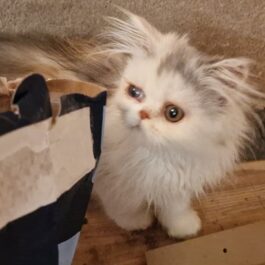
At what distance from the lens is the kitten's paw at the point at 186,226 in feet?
3.85

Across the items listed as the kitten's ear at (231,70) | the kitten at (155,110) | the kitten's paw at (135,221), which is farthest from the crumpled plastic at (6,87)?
the kitten's paw at (135,221)

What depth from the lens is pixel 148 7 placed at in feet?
4.12

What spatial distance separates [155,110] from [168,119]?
0.03m

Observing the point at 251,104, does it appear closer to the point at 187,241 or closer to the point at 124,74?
the point at 124,74

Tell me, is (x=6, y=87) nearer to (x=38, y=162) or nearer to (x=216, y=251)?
(x=38, y=162)

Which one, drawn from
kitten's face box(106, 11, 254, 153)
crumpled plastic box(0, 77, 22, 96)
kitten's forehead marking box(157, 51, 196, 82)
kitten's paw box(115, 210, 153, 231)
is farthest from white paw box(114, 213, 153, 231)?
crumpled plastic box(0, 77, 22, 96)

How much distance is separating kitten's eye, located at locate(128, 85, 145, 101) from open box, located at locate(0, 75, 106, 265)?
0.15 m

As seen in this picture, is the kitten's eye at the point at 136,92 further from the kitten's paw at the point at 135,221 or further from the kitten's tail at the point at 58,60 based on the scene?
the kitten's paw at the point at 135,221

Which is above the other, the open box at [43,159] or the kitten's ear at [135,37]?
the kitten's ear at [135,37]

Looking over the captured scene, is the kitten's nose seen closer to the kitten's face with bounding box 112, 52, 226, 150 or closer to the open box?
the kitten's face with bounding box 112, 52, 226, 150

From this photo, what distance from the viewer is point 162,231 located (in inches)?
47.7

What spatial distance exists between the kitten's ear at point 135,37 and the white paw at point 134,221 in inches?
16.8

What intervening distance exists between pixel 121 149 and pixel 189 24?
0.48m

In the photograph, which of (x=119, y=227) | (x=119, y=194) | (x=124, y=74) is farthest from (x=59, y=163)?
(x=119, y=227)
